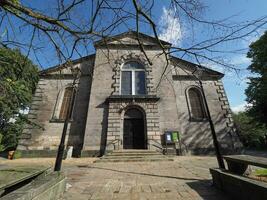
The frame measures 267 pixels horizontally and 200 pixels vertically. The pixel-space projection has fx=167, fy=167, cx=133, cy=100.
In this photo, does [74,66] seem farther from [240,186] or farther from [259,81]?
[259,81]

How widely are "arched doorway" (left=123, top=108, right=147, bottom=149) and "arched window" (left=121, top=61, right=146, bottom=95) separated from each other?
1758 mm

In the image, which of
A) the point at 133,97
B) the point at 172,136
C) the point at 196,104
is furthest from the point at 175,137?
the point at 133,97

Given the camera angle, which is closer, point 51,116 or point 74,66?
point 51,116

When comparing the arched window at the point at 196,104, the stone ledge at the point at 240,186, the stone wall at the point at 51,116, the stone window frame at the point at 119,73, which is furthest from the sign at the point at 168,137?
the stone ledge at the point at 240,186

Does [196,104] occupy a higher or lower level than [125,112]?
higher

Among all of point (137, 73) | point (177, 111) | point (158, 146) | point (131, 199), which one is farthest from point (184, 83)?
point (131, 199)

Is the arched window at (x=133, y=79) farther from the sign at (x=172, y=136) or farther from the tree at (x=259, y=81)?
the tree at (x=259, y=81)

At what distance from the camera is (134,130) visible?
42.8ft

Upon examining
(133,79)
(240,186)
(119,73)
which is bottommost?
(240,186)

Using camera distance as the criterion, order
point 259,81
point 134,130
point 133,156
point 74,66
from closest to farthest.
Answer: point 133,156 → point 134,130 → point 74,66 → point 259,81

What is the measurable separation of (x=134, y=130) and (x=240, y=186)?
33.1 ft

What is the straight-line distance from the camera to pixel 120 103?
13.2m

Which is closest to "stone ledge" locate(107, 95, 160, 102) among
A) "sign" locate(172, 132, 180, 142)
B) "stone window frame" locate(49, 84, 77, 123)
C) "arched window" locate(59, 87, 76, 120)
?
"sign" locate(172, 132, 180, 142)

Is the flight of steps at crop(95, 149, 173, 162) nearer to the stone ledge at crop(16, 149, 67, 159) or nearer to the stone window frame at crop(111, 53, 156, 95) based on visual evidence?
the stone ledge at crop(16, 149, 67, 159)
